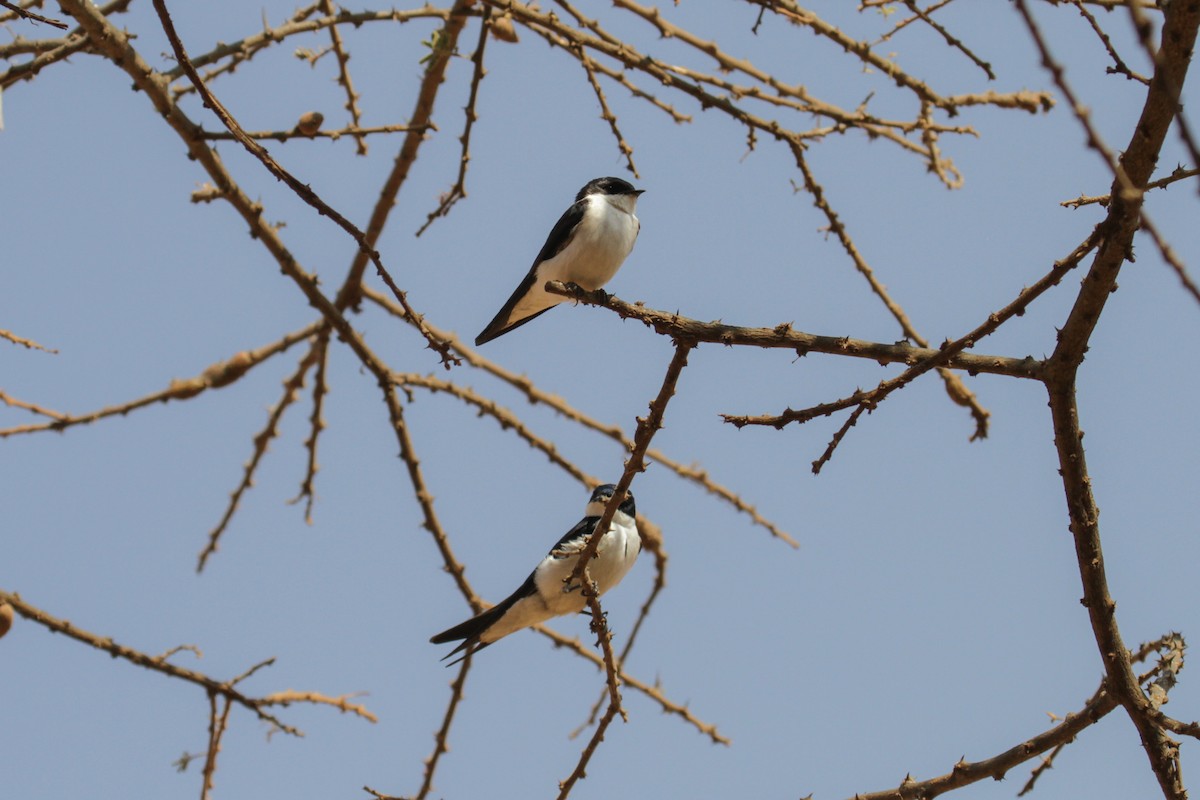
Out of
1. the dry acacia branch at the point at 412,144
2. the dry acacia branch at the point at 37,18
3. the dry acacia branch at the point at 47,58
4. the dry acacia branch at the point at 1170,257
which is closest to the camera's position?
the dry acacia branch at the point at 1170,257

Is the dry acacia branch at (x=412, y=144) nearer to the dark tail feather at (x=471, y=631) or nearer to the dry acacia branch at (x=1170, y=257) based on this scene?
the dark tail feather at (x=471, y=631)

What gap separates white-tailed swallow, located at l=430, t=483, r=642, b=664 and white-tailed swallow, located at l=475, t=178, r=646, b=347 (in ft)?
2.98

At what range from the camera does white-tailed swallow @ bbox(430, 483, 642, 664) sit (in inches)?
221

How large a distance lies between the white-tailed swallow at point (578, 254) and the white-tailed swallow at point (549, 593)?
0.91 m

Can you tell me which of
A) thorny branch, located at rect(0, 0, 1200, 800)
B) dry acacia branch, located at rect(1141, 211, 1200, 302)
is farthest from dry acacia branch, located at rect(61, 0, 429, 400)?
dry acacia branch, located at rect(1141, 211, 1200, 302)

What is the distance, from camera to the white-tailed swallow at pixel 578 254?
564cm

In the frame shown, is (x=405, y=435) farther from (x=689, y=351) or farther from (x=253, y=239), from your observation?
(x=689, y=351)

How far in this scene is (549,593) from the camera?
5672 millimetres

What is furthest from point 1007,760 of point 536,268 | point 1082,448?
point 536,268

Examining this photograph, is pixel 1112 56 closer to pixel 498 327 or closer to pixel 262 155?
pixel 262 155

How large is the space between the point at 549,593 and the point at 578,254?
4.88 ft

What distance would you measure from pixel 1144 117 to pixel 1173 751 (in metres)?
1.57

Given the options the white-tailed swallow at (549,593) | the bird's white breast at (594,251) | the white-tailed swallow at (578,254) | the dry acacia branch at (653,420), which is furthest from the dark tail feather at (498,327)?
the dry acacia branch at (653,420)

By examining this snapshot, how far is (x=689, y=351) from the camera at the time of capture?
3363mm
